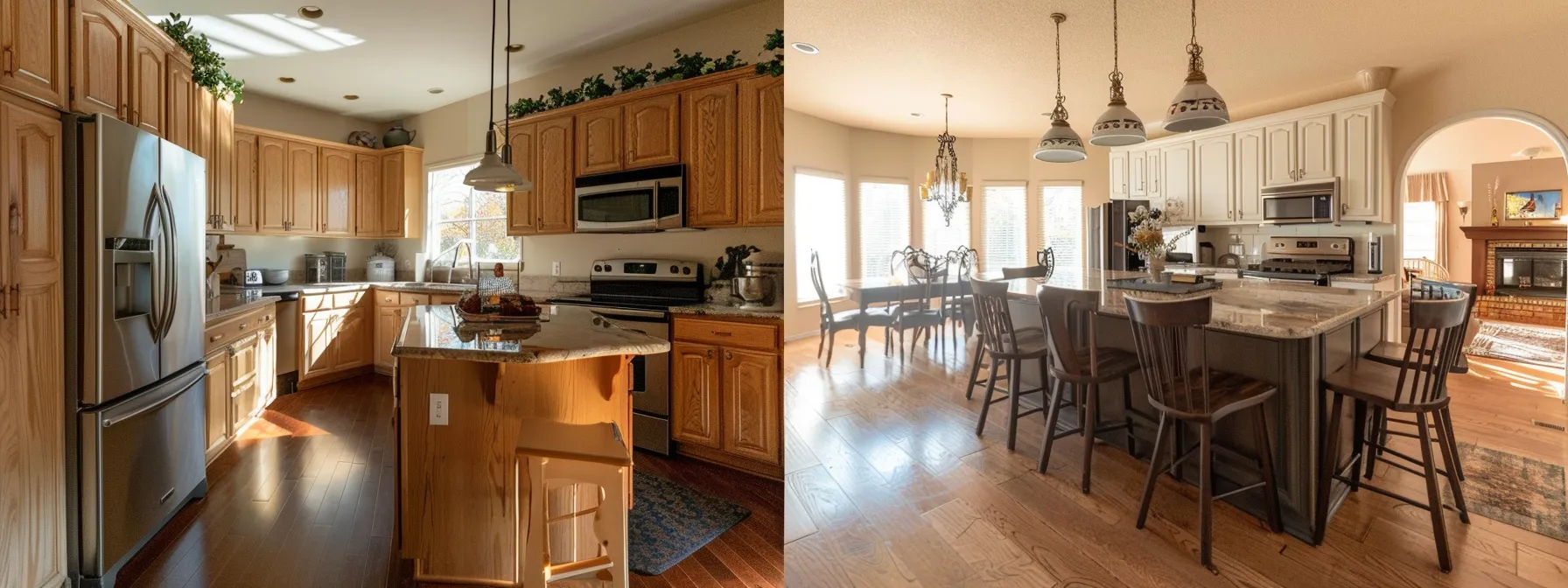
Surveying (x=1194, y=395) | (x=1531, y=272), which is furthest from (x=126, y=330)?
(x=1531, y=272)

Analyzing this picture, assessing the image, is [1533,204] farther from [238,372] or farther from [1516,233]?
[238,372]

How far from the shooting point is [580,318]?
5.52 feet

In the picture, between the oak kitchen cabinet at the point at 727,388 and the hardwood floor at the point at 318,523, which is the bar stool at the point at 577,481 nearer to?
the hardwood floor at the point at 318,523

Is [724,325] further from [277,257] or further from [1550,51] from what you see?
[1550,51]

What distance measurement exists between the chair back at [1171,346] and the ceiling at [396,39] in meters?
1.36

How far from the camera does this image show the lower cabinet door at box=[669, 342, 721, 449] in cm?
186

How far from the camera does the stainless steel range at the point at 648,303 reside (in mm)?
1840

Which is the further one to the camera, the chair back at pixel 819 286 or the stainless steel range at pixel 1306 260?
the stainless steel range at pixel 1306 260

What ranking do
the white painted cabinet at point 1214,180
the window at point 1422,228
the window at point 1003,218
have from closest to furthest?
the window at point 1003,218
the white painted cabinet at point 1214,180
the window at point 1422,228

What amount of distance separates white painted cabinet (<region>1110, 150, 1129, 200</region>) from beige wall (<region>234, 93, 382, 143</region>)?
5.11 meters

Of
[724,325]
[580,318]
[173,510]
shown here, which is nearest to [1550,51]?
[724,325]

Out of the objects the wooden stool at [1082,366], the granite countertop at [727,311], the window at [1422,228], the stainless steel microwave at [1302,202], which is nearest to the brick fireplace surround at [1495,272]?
the stainless steel microwave at [1302,202]

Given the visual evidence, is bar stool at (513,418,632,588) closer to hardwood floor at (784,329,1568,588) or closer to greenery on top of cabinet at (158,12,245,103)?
hardwood floor at (784,329,1568,588)

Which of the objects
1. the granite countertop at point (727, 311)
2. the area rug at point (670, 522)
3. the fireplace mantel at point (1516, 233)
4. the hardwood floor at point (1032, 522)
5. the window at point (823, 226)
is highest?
the fireplace mantel at point (1516, 233)
